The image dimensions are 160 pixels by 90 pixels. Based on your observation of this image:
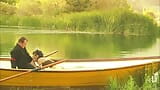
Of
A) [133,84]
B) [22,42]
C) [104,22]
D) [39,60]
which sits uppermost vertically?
[104,22]

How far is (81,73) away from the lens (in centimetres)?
234

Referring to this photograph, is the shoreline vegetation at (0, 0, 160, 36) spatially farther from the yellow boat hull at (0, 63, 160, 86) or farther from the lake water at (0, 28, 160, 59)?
Result: the yellow boat hull at (0, 63, 160, 86)

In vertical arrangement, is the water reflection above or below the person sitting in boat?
above

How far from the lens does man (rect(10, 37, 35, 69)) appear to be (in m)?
2.31

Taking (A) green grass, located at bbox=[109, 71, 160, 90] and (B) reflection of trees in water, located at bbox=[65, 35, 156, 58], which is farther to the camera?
(B) reflection of trees in water, located at bbox=[65, 35, 156, 58]

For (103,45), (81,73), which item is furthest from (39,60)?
(103,45)

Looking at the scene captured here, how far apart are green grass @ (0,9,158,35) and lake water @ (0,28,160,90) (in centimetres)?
4

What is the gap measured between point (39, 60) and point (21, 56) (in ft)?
0.38

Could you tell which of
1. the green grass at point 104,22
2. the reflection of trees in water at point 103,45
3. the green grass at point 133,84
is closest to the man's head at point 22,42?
the green grass at point 104,22

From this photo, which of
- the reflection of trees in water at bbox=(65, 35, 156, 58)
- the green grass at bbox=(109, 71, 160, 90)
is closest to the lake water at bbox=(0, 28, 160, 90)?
the reflection of trees in water at bbox=(65, 35, 156, 58)

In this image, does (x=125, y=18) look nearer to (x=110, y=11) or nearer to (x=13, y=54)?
(x=110, y=11)

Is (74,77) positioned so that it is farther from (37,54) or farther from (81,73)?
(37,54)

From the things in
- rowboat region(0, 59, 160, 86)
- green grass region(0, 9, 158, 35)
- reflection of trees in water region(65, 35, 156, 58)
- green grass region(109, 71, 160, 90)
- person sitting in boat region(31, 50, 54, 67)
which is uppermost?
green grass region(0, 9, 158, 35)

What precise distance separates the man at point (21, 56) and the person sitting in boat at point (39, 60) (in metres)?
0.03
